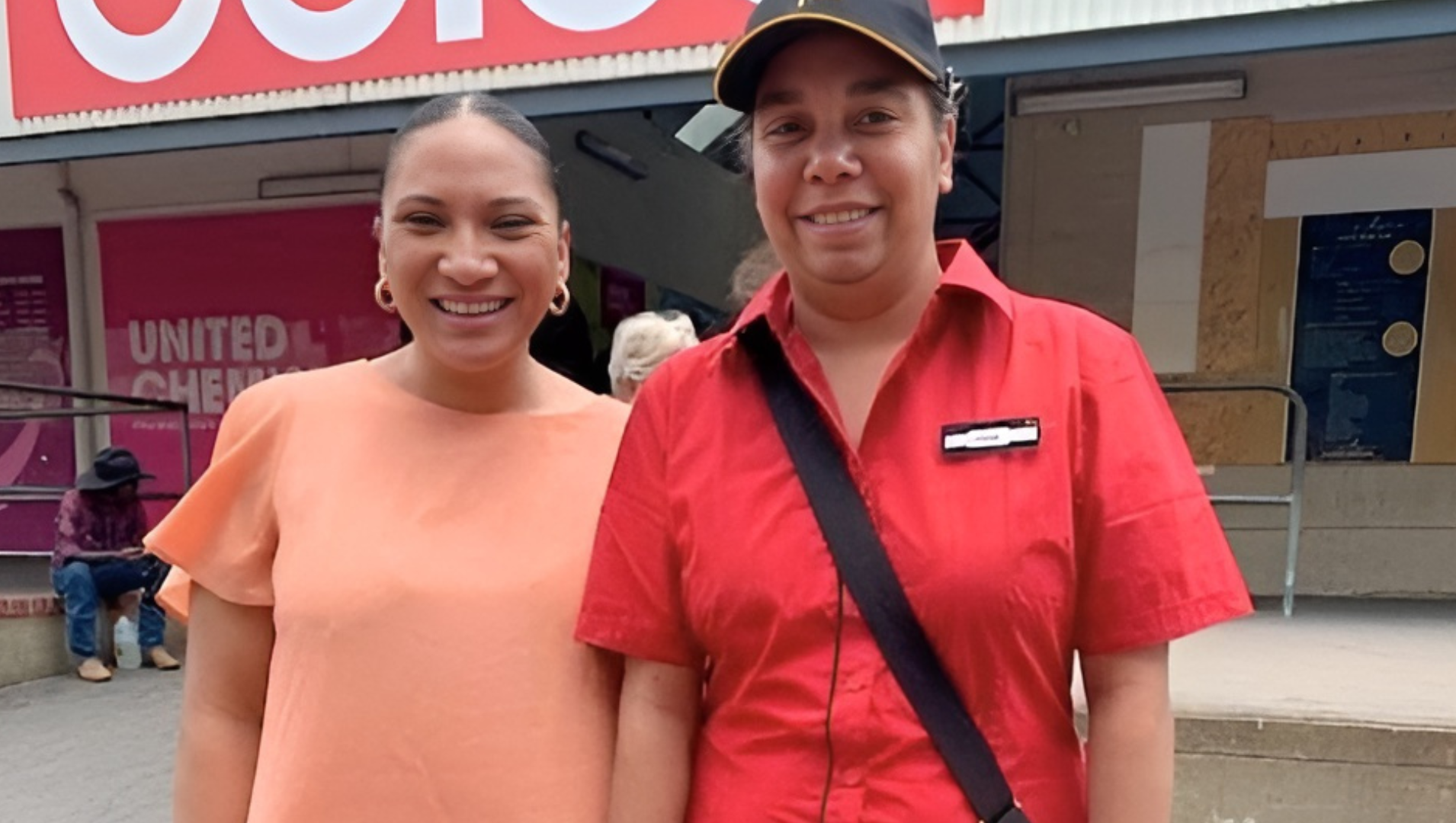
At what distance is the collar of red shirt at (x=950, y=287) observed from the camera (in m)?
1.28

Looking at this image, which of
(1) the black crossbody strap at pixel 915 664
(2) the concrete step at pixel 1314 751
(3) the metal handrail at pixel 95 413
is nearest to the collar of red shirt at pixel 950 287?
(1) the black crossbody strap at pixel 915 664

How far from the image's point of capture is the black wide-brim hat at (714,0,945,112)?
1.21 meters

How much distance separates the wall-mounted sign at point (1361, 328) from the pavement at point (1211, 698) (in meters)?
0.96

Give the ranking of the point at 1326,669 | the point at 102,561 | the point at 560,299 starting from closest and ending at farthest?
the point at 560,299 → the point at 1326,669 → the point at 102,561

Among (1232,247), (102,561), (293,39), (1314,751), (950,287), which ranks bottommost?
(102,561)

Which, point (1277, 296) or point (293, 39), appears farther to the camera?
point (1277, 296)

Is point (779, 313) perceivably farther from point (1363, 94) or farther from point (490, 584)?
point (1363, 94)

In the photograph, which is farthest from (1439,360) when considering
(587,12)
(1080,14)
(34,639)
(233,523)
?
(34,639)

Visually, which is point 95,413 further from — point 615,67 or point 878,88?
point 878,88

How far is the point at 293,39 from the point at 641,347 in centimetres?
313

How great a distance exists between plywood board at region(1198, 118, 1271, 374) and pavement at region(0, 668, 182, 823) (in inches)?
224

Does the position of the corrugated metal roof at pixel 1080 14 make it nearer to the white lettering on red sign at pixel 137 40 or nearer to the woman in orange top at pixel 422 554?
the woman in orange top at pixel 422 554

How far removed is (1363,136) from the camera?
17.6 feet

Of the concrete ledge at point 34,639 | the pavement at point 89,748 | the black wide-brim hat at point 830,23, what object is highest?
the black wide-brim hat at point 830,23
